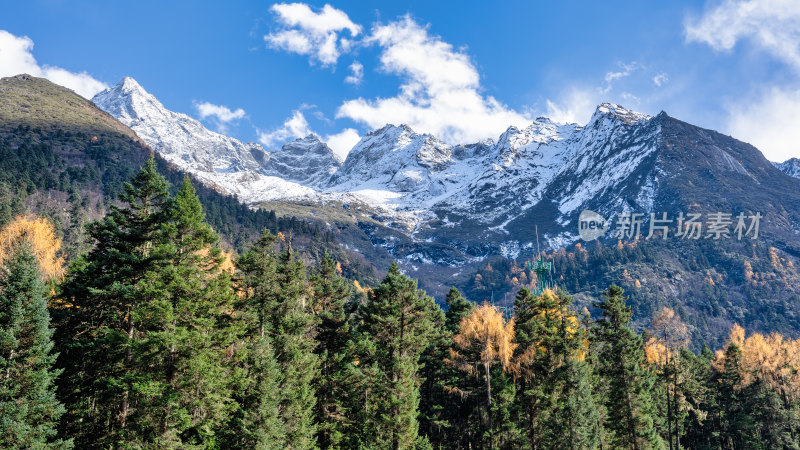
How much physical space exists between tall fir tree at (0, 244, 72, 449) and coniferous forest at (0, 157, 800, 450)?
0.26 ft

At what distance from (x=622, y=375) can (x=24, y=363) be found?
4397 cm

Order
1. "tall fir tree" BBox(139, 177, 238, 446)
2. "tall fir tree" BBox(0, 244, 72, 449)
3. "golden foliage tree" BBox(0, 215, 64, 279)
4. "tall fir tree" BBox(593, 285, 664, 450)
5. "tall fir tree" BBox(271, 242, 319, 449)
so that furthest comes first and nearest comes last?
"golden foliage tree" BBox(0, 215, 64, 279), "tall fir tree" BBox(593, 285, 664, 450), "tall fir tree" BBox(271, 242, 319, 449), "tall fir tree" BBox(139, 177, 238, 446), "tall fir tree" BBox(0, 244, 72, 449)

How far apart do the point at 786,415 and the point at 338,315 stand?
191 feet

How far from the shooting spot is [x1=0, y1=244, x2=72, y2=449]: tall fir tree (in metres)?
20.0

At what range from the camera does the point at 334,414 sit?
36656 mm

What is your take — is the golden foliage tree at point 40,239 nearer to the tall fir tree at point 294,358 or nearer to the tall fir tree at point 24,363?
the tall fir tree at point 294,358

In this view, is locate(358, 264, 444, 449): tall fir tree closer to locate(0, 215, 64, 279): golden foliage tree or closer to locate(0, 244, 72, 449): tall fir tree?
locate(0, 244, 72, 449): tall fir tree

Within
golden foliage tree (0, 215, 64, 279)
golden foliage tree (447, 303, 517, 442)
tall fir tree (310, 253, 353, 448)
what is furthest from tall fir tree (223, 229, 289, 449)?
golden foliage tree (0, 215, 64, 279)

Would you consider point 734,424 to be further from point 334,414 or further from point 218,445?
point 218,445

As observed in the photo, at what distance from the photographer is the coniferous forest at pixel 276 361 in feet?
74.9

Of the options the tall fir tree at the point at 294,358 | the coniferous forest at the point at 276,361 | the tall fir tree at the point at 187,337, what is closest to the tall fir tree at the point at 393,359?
the coniferous forest at the point at 276,361

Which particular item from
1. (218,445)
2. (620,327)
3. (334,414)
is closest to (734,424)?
(620,327)

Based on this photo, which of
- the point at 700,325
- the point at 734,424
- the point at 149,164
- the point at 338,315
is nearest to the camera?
the point at 149,164

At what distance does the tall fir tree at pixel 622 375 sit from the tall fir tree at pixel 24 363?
41.1 metres
